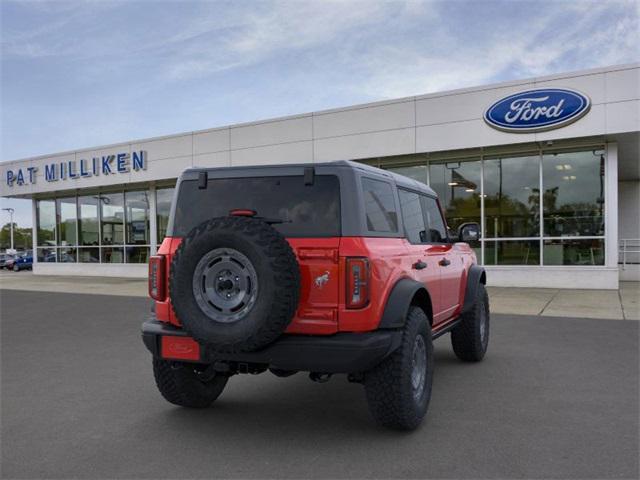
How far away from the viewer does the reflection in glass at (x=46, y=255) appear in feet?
87.3

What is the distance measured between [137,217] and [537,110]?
16.1 metres

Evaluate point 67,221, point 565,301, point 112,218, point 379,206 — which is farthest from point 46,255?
point 379,206

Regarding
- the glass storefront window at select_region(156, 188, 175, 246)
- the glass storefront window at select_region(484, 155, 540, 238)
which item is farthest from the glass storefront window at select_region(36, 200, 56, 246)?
the glass storefront window at select_region(484, 155, 540, 238)

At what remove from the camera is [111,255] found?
23.9m

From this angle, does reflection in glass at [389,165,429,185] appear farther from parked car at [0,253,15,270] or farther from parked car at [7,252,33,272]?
parked car at [0,253,15,270]

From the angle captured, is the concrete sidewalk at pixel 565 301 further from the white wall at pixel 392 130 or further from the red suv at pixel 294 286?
the red suv at pixel 294 286

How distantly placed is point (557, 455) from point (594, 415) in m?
1.04

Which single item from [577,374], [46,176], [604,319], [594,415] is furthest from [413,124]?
[46,176]

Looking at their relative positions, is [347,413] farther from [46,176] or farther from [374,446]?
[46,176]

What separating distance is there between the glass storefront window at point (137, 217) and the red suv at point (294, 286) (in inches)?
762

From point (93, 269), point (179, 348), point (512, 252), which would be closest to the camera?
point (179, 348)

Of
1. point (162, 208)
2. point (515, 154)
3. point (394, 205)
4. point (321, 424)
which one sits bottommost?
point (321, 424)

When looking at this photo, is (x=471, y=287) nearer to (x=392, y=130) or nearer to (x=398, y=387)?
(x=398, y=387)

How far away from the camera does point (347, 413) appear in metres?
4.56
